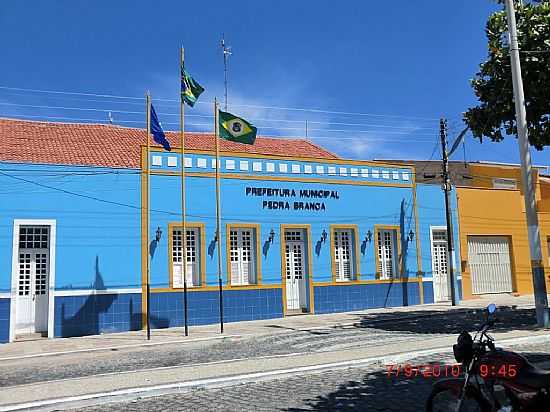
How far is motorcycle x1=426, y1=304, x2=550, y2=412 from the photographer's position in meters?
4.62

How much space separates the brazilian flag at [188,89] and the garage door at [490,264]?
565 inches

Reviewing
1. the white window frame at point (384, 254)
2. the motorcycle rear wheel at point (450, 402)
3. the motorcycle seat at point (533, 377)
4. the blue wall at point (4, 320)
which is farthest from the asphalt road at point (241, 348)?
the motorcycle seat at point (533, 377)

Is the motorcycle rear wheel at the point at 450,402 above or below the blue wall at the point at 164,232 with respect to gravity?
below

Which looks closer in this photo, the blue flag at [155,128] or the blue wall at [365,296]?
the blue flag at [155,128]

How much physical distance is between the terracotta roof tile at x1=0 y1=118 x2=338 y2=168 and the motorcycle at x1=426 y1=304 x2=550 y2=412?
600 inches

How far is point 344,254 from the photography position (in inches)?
843

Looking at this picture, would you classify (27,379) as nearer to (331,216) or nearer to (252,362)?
(252,362)

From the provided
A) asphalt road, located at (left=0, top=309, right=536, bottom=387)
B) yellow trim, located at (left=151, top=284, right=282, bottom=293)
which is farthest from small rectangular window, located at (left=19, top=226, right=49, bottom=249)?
asphalt road, located at (left=0, top=309, right=536, bottom=387)

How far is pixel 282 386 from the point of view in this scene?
26.3 ft

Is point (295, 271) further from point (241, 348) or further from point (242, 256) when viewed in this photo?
point (241, 348)

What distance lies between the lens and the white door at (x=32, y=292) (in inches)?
641

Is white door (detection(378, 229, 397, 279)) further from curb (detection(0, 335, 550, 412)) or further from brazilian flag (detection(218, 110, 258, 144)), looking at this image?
curb (detection(0, 335, 550, 412))

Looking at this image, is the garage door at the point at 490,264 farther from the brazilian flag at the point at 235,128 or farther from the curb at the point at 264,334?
the brazilian flag at the point at 235,128

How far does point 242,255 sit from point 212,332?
3.92 meters
